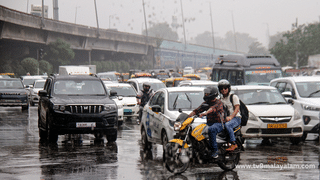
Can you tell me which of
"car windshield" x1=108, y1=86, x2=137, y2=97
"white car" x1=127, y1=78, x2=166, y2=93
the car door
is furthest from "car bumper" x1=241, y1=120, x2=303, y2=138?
"white car" x1=127, y1=78, x2=166, y2=93

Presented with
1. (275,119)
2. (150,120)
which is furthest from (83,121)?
(275,119)

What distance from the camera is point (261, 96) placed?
14.2 m

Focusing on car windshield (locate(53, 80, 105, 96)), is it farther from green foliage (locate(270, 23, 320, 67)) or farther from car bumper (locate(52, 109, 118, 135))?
green foliage (locate(270, 23, 320, 67))

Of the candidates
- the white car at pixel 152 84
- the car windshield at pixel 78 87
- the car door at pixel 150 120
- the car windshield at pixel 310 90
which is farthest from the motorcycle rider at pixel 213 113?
the white car at pixel 152 84

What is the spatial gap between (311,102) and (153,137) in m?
5.33

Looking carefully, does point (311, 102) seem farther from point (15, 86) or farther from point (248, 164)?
point (15, 86)

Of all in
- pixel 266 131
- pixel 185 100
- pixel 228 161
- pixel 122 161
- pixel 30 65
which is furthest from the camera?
pixel 30 65

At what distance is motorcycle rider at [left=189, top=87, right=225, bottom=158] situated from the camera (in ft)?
28.8

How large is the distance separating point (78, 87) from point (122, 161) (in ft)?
15.6

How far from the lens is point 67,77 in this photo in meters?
14.6

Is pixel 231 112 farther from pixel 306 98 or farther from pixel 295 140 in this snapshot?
pixel 306 98

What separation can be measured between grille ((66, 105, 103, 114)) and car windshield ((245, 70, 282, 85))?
11.8 meters

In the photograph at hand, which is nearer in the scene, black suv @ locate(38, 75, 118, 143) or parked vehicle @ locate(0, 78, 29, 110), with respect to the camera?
black suv @ locate(38, 75, 118, 143)

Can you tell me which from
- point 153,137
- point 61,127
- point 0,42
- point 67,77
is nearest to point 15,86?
point 67,77
